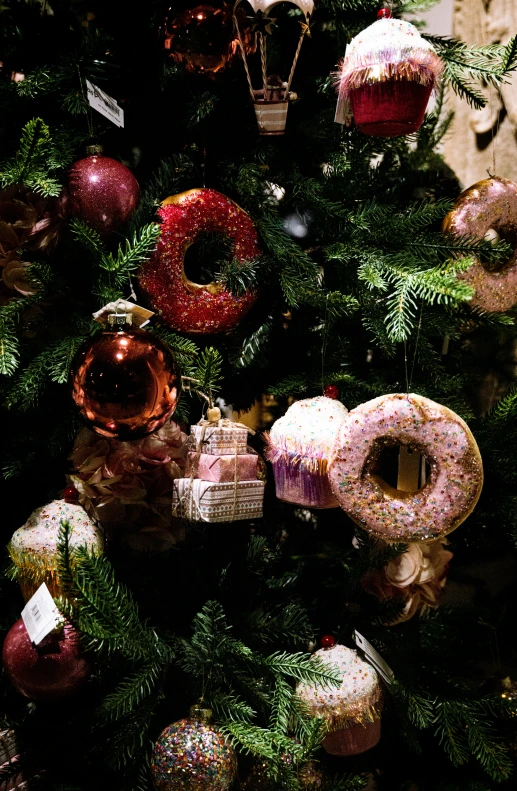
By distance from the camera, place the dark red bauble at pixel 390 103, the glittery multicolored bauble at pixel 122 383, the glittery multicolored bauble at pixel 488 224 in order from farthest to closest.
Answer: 1. the glittery multicolored bauble at pixel 488 224
2. the dark red bauble at pixel 390 103
3. the glittery multicolored bauble at pixel 122 383

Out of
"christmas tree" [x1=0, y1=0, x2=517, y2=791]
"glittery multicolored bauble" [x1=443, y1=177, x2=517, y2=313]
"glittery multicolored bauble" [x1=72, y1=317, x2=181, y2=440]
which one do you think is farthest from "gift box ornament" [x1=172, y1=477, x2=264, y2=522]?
"glittery multicolored bauble" [x1=443, y1=177, x2=517, y2=313]

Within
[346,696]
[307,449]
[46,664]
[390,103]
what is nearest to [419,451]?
[307,449]

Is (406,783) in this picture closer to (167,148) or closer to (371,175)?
(371,175)

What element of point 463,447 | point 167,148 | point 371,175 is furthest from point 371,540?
point 167,148

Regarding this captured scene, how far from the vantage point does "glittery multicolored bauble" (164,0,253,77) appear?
46.9 inches

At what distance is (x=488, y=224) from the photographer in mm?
1271

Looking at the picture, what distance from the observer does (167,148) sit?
50.6 inches

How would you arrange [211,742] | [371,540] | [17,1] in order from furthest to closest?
[371,540]
[17,1]
[211,742]

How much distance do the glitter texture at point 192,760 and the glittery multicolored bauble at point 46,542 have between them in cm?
28

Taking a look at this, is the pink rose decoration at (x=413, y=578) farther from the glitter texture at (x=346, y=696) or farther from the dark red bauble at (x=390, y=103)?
the dark red bauble at (x=390, y=103)

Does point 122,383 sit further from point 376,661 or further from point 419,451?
point 376,661

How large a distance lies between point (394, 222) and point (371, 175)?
201mm

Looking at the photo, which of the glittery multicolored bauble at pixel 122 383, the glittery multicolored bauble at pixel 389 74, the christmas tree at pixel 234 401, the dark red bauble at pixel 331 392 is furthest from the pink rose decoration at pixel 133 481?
the glittery multicolored bauble at pixel 389 74

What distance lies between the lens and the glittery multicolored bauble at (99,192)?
1.11 m
